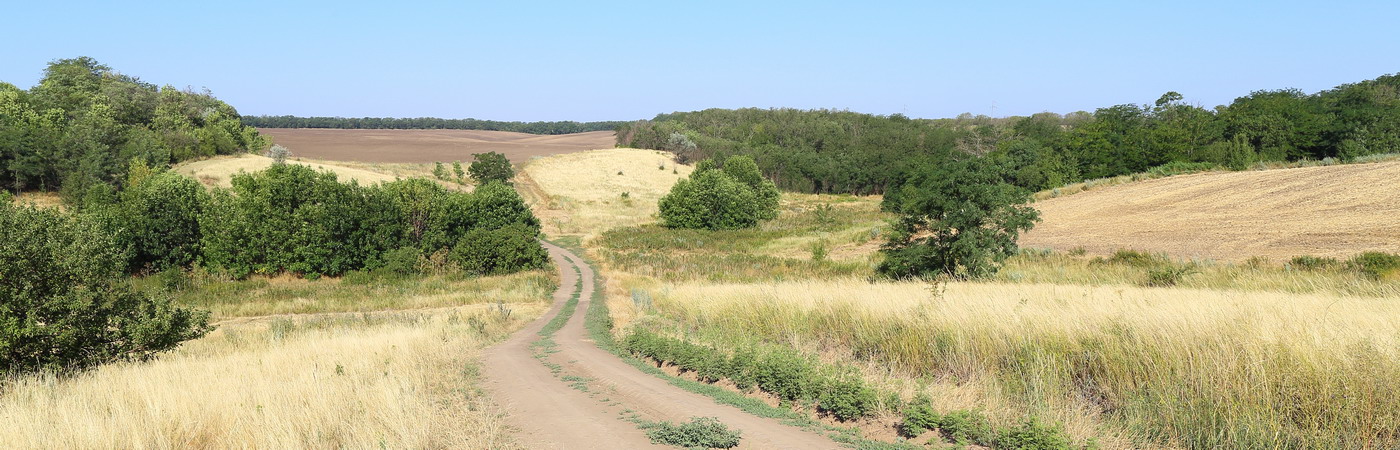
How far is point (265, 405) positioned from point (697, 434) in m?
4.84

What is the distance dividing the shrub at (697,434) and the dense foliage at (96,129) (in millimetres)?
80819

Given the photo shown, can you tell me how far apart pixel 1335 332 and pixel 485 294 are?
109ft

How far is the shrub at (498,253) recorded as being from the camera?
1751 inches

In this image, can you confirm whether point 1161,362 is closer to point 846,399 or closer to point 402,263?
point 846,399

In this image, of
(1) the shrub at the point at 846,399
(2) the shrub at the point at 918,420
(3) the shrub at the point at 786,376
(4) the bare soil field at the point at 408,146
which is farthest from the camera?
(4) the bare soil field at the point at 408,146

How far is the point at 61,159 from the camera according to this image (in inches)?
2790

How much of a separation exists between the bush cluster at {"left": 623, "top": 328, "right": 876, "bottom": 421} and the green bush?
751 inches

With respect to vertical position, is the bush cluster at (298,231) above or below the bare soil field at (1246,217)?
below

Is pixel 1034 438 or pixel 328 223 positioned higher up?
pixel 1034 438

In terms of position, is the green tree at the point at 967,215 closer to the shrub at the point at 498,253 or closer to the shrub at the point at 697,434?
the shrub at the point at 697,434

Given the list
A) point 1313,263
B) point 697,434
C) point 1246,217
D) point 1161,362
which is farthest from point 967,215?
point 1246,217

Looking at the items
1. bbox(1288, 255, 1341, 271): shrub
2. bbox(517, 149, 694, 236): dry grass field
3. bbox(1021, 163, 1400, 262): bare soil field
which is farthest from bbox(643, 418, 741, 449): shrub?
bbox(517, 149, 694, 236): dry grass field

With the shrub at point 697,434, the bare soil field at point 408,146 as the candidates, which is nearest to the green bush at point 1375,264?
the shrub at point 697,434

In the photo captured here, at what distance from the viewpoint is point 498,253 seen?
147ft
